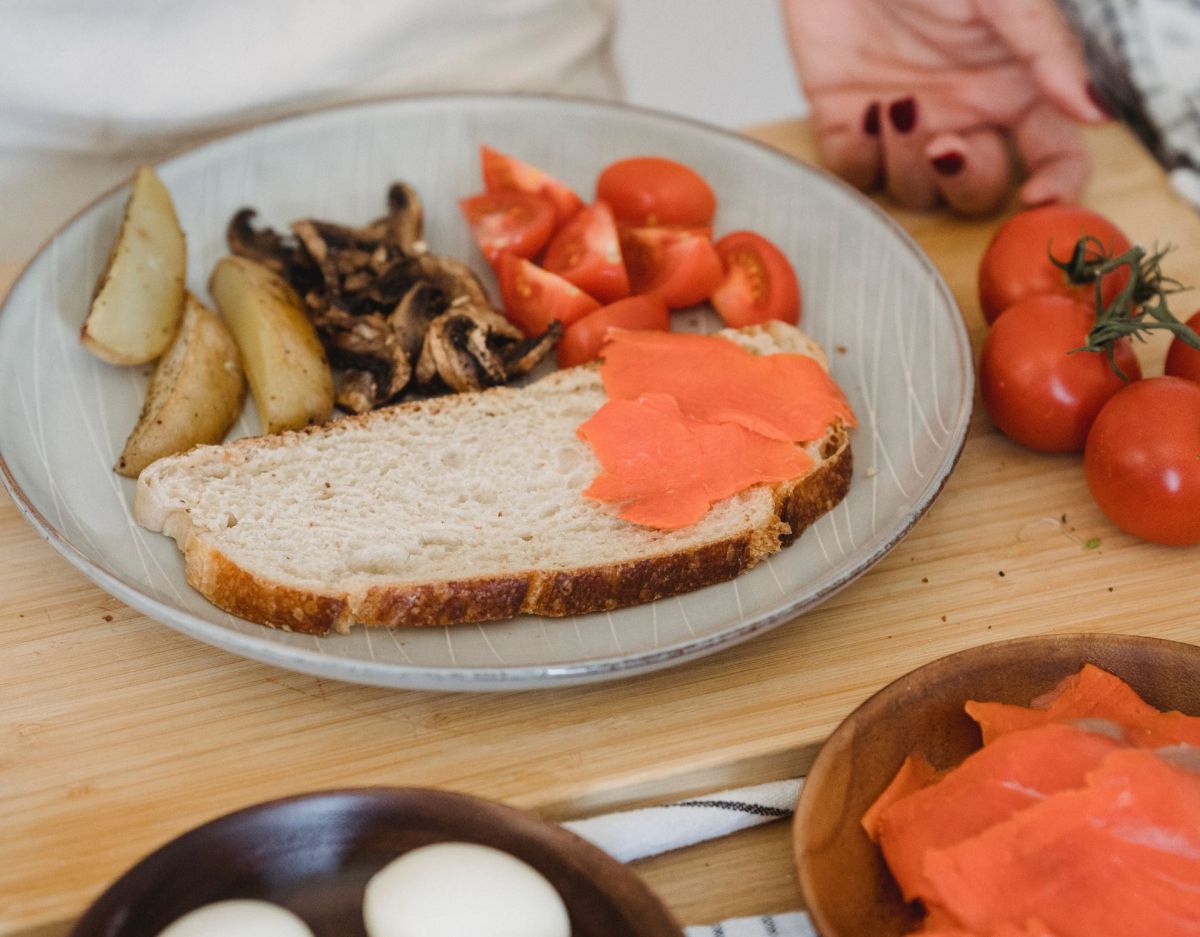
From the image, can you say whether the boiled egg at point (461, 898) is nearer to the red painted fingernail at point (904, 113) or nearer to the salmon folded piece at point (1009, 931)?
the salmon folded piece at point (1009, 931)

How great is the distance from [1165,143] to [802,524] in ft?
5.93

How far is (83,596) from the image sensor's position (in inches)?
76.2

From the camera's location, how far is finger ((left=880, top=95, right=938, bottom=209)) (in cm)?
279

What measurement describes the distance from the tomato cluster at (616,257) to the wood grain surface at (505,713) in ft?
2.21

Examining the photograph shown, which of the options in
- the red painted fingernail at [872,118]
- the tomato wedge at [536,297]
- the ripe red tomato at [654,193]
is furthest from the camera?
the red painted fingernail at [872,118]

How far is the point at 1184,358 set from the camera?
2188 millimetres

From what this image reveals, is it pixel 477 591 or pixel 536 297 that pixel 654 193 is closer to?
pixel 536 297

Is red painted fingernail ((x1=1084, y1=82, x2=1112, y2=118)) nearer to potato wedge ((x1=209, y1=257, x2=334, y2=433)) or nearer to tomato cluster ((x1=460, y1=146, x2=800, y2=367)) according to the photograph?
tomato cluster ((x1=460, y1=146, x2=800, y2=367))

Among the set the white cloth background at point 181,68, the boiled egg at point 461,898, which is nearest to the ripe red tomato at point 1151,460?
the boiled egg at point 461,898

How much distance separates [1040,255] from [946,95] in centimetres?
72

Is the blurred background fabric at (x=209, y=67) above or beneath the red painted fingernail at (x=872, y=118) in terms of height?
above

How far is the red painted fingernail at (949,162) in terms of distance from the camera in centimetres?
269

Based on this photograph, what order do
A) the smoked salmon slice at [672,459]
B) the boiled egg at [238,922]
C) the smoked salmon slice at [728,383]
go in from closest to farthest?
the boiled egg at [238,922] < the smoked salmon slice at [672,459] < the smoked salmon slice at [728,383]

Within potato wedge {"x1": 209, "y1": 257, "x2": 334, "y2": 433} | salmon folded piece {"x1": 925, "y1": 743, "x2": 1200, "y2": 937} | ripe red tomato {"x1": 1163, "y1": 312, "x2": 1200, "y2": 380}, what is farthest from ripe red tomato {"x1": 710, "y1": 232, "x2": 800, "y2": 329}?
salmon folded piece {"x1": 925, "y1": 743, "x2": 1200, "y2": 937}
